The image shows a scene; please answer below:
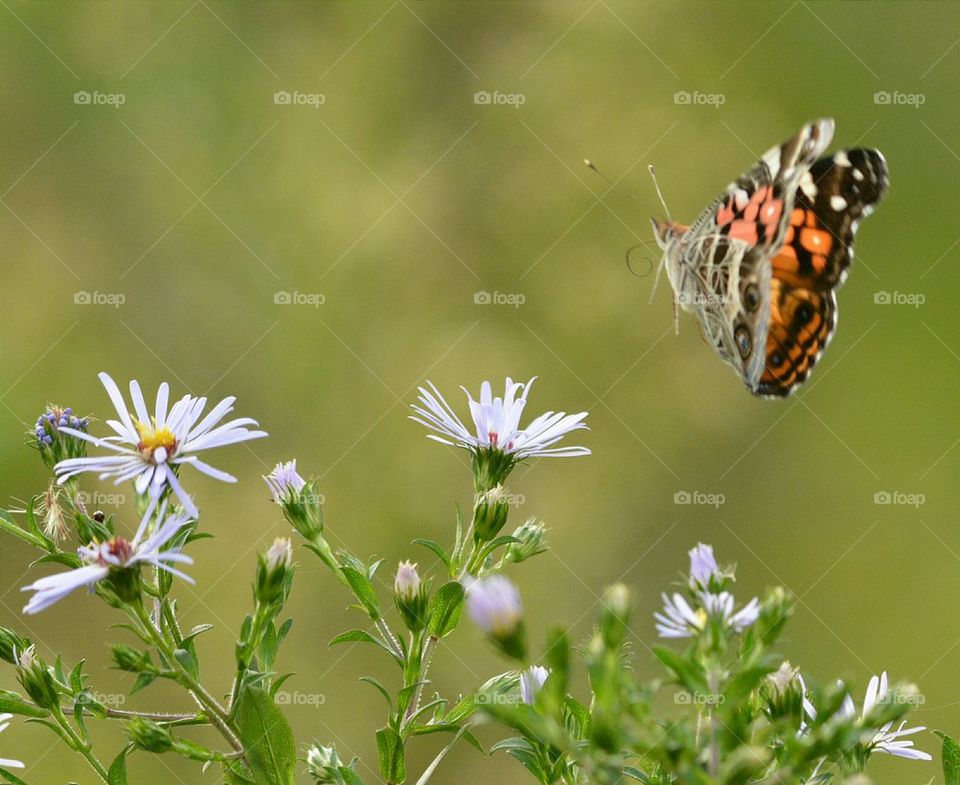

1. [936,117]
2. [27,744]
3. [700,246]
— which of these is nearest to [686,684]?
[700,246]

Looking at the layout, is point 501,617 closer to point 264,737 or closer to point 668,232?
point 264,737

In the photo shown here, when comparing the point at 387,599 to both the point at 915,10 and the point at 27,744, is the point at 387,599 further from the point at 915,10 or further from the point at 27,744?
the point at 915,10

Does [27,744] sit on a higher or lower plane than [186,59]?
lower

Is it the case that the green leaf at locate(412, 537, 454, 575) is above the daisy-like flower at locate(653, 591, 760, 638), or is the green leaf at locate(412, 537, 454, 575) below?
below

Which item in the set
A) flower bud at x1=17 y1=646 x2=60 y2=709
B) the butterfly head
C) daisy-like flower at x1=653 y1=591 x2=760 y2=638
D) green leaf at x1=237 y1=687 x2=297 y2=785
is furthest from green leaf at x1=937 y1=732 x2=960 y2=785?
the butterfly head

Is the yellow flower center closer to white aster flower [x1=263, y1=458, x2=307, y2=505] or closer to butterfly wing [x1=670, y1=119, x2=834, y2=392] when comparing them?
white aster flower [x1=263, y1=458, x2=307, y2=505]

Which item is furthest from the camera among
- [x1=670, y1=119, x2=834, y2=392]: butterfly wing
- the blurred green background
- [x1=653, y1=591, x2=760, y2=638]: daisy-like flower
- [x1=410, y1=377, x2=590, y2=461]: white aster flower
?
the blurred green background
